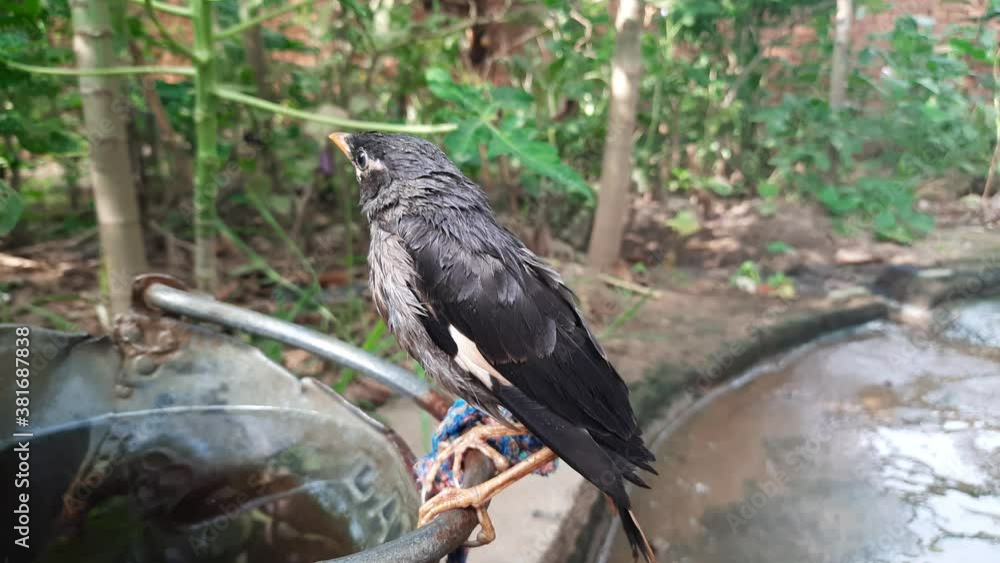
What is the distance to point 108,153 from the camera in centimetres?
179

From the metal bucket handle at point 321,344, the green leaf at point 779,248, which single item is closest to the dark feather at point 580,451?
the metal bucket handle at point 321,344

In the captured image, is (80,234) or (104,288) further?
(80,234)

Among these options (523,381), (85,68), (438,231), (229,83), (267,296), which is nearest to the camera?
(523,381)

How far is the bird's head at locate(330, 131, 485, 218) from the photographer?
54.9 inches

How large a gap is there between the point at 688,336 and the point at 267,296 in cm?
198

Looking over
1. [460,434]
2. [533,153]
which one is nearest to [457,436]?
[460,434]

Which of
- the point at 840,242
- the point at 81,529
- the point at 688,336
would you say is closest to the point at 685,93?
the point at 840,242

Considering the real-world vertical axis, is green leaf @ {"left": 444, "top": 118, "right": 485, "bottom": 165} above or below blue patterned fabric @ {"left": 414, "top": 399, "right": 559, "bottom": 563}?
above

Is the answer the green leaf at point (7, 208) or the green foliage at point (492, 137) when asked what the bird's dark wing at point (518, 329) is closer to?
the green foliage at point (492, 137)

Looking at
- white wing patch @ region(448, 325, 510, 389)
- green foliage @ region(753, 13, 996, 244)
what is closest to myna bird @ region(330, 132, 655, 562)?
white wing patch @ region(448, 325, 510, 389)

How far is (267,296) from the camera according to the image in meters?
3.04

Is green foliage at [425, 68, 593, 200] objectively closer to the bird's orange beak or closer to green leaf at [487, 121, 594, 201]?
green leaf at [487, 121, 594, 201]

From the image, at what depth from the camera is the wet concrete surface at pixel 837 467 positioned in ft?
6.68

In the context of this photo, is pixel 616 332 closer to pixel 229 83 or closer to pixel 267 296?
pixel 267 296
